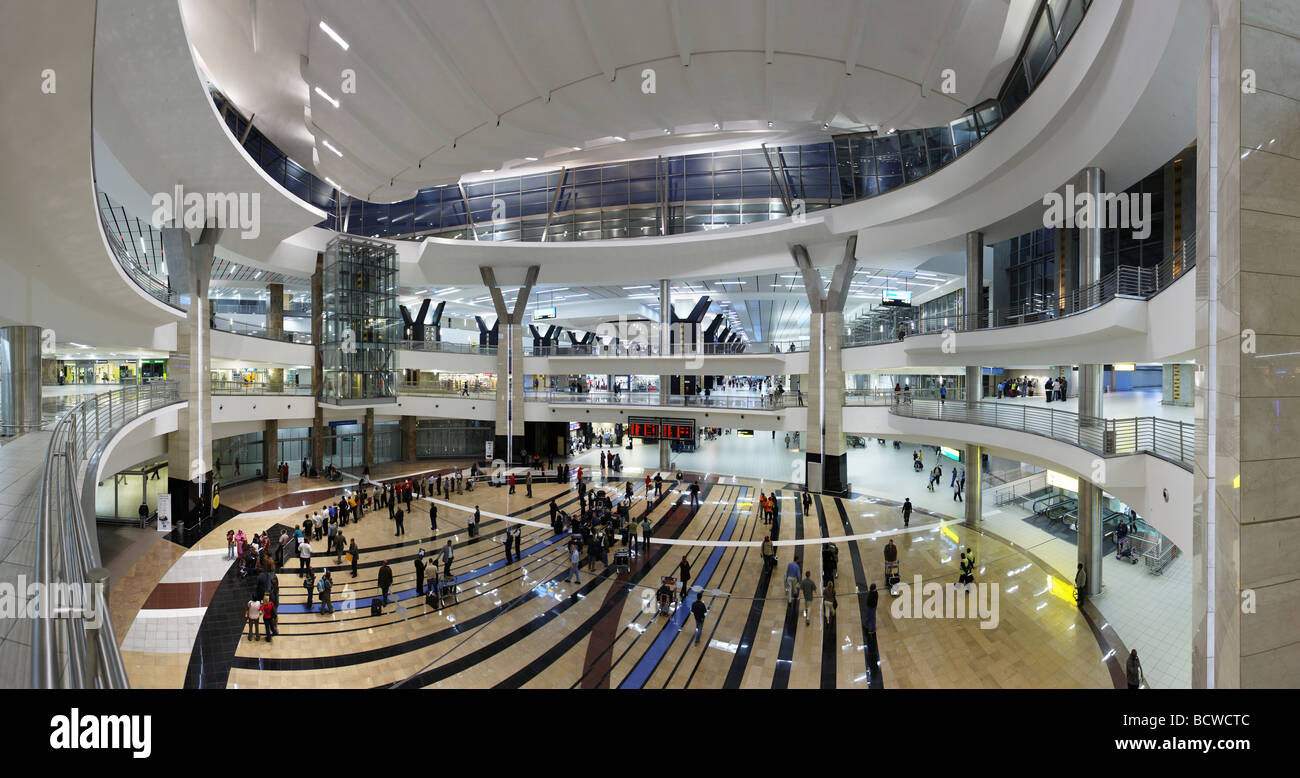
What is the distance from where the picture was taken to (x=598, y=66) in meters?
5.97

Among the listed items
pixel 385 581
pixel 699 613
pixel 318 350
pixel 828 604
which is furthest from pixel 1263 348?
pixel 318 350

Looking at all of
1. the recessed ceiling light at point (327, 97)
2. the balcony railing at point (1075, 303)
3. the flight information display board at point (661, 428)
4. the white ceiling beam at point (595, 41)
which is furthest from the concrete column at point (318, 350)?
the balcony railing at point (1075, 303)

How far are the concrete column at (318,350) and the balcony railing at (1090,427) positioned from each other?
24.6 meters

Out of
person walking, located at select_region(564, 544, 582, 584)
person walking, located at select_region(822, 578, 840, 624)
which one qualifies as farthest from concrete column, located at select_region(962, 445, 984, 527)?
person walking, located at select_region(564, 544, 582, 584)

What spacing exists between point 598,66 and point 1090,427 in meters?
10.3

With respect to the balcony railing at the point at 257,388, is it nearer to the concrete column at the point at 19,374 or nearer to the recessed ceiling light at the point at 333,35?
the concrete column at the point at 19,374

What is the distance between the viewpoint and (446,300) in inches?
1352

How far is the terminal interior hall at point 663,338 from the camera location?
3.44 meters

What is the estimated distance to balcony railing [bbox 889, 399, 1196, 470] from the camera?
7936 millimetres

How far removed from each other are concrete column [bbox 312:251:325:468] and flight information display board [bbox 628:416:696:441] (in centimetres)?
1426

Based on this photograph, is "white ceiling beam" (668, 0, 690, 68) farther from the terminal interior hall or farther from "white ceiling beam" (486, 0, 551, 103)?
"white ceiling beam" (486, 0, 551, 103)
